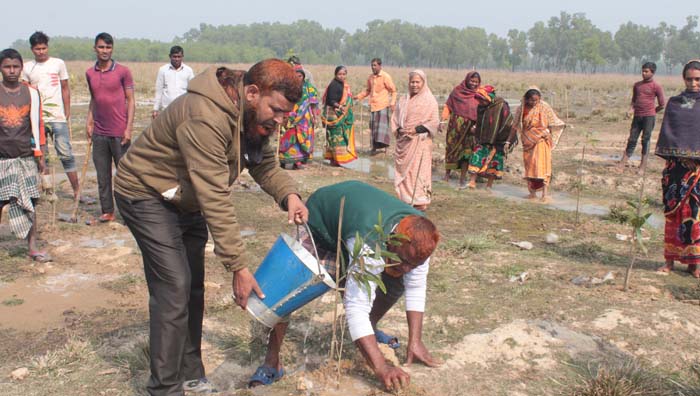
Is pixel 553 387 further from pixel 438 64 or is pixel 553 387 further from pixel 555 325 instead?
pixel 438 64

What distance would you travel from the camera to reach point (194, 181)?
248cm

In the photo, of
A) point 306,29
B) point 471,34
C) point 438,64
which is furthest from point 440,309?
point 306,29

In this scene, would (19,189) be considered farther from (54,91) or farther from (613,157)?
(613,157)

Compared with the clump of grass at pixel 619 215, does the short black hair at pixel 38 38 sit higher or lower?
higher

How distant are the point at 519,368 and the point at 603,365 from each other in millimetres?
447

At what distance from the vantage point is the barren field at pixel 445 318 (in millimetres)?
3402

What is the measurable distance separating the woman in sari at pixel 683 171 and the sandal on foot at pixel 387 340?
2.79 m

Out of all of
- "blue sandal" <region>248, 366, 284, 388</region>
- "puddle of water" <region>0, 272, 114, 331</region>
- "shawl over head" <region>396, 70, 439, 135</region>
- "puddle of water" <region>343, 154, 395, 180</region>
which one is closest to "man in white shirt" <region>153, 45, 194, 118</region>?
"shawl over head" <region>396, 70, 439, 135</region>

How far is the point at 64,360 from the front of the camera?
11.4 feet

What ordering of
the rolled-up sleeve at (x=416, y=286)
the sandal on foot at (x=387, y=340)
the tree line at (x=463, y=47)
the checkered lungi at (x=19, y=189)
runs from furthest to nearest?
the tree line at (x=463, y=47)
the checkered lungi at (x=19, y=189)
the sandal on foot at (x=387, y=340)
the rolled-up sleeve at (x=416, y=286)

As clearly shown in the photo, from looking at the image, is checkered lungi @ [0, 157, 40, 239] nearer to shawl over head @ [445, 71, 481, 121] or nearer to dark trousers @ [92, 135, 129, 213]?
dark trousers @ [92, 135, 129, 213]

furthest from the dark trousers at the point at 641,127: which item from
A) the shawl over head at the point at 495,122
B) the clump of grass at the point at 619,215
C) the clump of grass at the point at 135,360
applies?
the clump of grass at the point at 135,360

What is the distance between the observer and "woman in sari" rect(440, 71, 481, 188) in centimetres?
920

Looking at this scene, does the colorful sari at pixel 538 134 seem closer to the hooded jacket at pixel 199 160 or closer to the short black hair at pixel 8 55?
the short black hair at pixel 8 55
